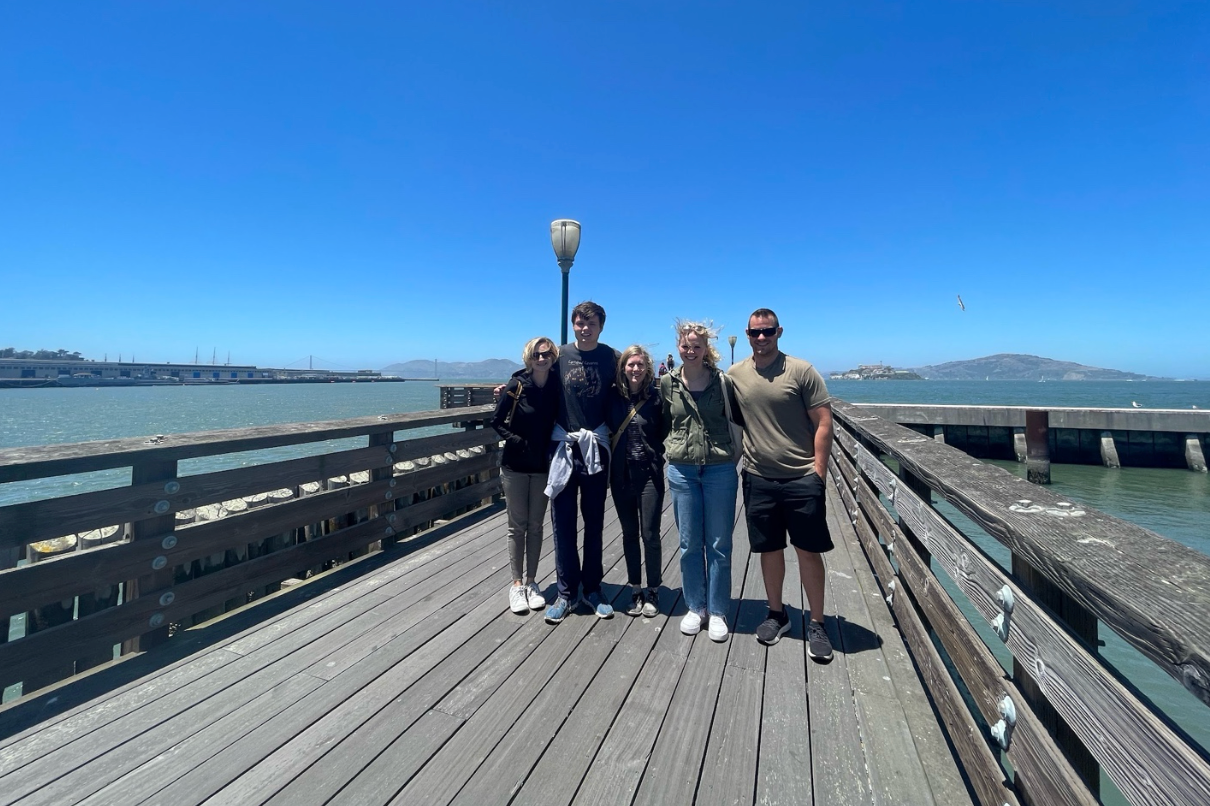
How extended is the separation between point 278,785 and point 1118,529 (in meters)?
2.48

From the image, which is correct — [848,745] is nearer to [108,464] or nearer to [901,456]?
[901,456]

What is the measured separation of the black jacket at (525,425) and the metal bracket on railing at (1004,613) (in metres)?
2.16

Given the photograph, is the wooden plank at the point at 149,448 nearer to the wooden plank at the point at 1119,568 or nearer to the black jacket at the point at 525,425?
the black jacket at the point at 525,425

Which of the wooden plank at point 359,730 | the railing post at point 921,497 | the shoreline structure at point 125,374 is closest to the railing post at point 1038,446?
the railing post at point 921,497

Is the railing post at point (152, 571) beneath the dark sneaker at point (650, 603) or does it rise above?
above

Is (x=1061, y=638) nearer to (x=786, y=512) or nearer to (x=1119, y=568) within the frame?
(x=1119, y=568)

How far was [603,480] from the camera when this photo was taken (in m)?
3.10

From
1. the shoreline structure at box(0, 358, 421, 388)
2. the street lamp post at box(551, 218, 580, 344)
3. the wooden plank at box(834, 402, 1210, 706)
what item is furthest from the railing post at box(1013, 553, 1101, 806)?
the shoreline structure at box(0, 358, 421, 388)

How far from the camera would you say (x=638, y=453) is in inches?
119

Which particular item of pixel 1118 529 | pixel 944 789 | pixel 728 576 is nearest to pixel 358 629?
pixel 728 576

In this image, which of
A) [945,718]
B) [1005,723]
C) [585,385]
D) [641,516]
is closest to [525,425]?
[585,385]

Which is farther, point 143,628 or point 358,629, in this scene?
point 358,629

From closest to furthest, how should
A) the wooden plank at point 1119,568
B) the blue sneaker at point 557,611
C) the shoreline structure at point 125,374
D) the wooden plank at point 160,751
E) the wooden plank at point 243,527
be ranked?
the wooden plank at point 1119,568 < the wooden plank at point 160,751 < the wooden plank at point 243,527 < the blue sneaker at point 557,611 < the shoreline structure at point 125,374

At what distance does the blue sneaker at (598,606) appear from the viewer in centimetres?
309
